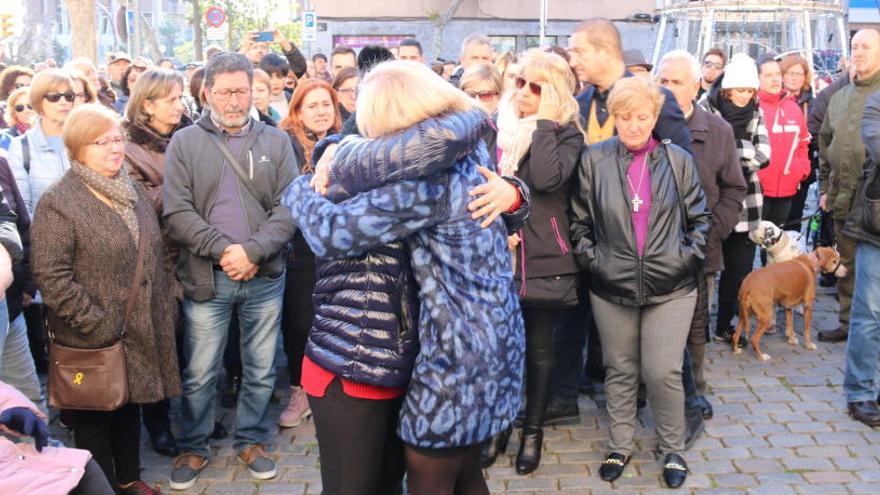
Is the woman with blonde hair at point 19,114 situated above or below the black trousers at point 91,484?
above

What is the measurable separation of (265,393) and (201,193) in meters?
1.18

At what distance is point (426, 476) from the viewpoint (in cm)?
288

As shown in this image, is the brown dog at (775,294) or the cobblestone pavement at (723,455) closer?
the cobblestone pavement at (723,455)

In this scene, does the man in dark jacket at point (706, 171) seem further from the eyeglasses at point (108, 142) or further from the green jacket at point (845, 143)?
the eyeglasses at point (108, 142)

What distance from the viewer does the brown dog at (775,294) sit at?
20.7 ft

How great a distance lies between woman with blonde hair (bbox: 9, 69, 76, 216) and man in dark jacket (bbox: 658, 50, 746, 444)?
354 centimetres

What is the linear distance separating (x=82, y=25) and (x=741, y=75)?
56.2 feet

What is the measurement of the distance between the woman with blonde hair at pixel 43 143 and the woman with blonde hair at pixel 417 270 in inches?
102

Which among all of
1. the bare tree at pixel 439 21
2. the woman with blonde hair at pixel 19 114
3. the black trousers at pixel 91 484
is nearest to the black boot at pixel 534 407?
the black trousers at pixel 91 484

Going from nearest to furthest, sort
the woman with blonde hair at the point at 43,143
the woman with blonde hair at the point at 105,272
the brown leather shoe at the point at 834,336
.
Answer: the woman with blonde hair at the point at 105,272 → the woman with blonde hair at the point at 43,143 → the brown leather shoe at the point at 834,336

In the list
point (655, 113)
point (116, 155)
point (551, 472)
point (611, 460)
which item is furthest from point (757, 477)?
point (116, 155)

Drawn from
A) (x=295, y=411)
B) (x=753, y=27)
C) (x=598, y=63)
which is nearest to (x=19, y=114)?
(x=295, y=411)

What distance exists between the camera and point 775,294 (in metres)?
6.40

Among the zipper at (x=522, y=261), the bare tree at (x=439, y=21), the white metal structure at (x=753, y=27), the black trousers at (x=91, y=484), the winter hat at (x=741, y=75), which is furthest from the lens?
the bare tree at (x=439, y=21)
